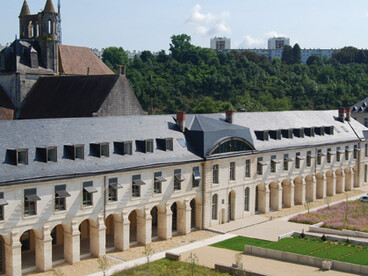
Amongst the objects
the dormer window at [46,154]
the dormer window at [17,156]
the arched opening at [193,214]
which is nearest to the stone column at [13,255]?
the dormer window at [17,156]

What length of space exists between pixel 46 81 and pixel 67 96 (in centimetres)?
542

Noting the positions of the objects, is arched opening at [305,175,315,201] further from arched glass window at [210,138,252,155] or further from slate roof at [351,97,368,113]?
slate roof at [351,97,368,113]

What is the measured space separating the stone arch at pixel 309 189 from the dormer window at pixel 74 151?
3309 cm

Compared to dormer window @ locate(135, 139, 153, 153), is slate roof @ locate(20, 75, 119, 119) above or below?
above

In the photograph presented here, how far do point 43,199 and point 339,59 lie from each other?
158m

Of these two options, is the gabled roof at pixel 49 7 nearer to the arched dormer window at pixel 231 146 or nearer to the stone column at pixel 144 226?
the arched dormer window at pixel 231 146

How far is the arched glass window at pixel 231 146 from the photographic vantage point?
5212 cm

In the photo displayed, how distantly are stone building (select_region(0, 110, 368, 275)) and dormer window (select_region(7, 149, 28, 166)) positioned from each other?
71 millimetres

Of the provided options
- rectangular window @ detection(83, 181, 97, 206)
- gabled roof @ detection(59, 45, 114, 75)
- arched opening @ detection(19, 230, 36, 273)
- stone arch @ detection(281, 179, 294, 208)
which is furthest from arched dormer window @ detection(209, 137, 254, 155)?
gabled roof @ detection(59, 45, 114, 75)

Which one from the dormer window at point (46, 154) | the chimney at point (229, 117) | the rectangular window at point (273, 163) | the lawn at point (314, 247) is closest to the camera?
the dormer window at point (46, 154)

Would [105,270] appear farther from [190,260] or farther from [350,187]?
[350,187]

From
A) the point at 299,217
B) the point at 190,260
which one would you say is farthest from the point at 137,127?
the point at 299,217

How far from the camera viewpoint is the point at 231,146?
176 feet

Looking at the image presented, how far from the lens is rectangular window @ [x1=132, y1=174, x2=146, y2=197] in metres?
45.1
